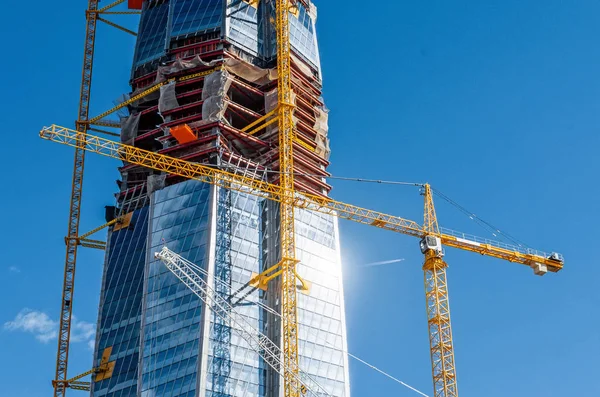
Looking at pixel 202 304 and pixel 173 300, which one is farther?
pixel 173 300

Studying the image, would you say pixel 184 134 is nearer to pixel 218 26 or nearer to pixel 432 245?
pixel 218 26

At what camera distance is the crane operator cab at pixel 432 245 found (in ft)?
407

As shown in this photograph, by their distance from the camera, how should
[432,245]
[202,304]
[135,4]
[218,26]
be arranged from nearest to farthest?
[432,245] → [202,304] → [218,26] → [135,4]

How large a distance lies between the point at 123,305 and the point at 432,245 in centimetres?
5020

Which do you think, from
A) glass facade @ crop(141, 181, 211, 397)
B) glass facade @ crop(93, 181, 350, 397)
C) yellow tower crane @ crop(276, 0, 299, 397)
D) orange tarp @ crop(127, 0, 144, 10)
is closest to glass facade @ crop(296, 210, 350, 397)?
glass facade @ crop(93, 181, 350, 397)

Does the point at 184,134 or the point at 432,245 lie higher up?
the point at 184,134

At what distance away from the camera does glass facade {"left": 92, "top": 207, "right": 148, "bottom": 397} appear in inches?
5512

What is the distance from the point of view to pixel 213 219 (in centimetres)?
14250

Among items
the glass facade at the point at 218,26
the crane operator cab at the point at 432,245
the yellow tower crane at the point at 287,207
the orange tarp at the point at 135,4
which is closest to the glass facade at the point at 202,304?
the yellow tower crane at the point at 287,207

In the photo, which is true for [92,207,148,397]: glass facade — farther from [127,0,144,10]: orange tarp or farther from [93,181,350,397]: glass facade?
[127,0,144,10]: orange tarp

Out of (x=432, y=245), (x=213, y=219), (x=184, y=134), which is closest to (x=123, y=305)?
(x=213, y=219)

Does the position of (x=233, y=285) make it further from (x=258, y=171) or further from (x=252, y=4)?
(x=252, y=4)

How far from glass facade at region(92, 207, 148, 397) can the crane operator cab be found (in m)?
44.7

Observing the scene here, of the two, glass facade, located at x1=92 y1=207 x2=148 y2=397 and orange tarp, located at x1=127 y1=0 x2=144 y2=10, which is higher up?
orange tarp, located at x1=127 y1=0 x2=144 y2=10
